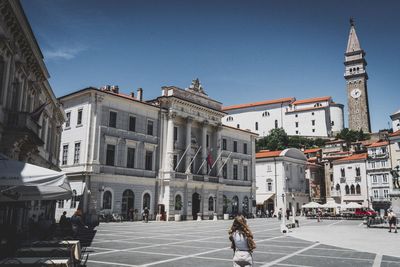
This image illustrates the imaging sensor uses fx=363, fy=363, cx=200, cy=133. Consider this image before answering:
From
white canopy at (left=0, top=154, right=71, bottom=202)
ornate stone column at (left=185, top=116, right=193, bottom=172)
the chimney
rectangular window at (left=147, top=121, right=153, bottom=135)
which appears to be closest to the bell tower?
ornate stone column at (left=185, top=116, right=193, bottom=172)

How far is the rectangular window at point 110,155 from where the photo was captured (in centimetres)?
3866

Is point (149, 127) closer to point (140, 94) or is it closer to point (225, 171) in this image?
point (140, 94)

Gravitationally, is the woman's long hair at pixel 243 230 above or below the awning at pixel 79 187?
below

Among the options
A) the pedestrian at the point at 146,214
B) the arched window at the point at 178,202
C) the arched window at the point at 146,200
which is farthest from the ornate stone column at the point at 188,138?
the pedestrian at the point at 146,214

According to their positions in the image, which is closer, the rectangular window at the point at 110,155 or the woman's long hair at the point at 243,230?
the woman's long hair at the point at 243,230

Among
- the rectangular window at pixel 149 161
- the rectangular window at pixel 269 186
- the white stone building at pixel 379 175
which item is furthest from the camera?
the rectangular window at pixel 269 186

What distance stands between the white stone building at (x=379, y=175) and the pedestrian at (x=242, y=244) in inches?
2580

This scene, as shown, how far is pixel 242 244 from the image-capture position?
732cm

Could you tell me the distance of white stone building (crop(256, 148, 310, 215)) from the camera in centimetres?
6569

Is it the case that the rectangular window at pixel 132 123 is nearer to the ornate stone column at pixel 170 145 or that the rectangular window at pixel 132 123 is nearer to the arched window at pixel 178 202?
the ornate stone column at pixel 170 145

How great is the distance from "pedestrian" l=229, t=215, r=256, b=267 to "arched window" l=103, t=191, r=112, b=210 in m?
31.8

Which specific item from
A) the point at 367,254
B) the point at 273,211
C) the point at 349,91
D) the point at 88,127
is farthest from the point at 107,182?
the point at 349,91

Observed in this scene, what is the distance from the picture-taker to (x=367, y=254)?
1523 cm

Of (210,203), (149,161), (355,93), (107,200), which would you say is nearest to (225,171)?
(210,203)
